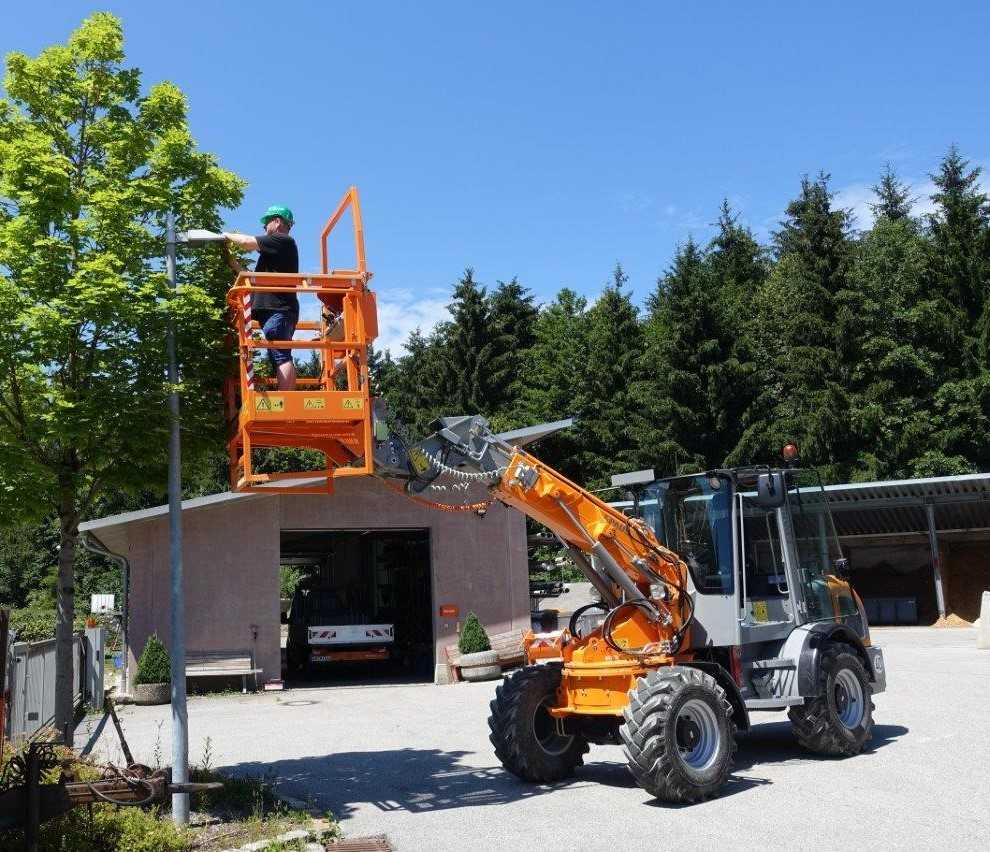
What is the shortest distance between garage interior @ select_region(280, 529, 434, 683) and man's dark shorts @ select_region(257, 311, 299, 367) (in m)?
13.2

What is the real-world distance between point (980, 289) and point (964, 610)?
54.3ft

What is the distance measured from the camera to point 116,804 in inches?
310

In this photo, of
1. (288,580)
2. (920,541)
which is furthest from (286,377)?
(288,580)

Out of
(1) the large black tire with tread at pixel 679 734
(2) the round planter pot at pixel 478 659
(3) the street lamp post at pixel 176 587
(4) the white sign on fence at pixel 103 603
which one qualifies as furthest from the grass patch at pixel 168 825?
(4) the white sign on fence at pixel 103 603

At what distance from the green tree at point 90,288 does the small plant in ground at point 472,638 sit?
1196 centimetres

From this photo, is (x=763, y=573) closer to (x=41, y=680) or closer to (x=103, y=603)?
(x=41, y=680)

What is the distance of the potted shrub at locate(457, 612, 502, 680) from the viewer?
2055 centimetres

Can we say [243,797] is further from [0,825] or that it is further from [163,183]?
[163,183]

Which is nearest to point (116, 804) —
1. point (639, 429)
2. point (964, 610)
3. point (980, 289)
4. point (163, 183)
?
point (163, 183)

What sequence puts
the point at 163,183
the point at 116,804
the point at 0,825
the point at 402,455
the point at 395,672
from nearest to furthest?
the point at 0,825
the point at 116,804
the point at 402,455
the point at 163,183
the point at 395,672

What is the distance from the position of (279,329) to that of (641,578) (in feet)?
13.5

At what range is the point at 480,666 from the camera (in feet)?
67.5

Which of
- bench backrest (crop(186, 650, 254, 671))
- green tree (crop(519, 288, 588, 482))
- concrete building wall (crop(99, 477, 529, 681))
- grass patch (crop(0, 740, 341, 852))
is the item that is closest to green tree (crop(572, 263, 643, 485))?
green tree (crop(519, 288, 588, 482))

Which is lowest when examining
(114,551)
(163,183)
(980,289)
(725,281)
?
(114,551)
